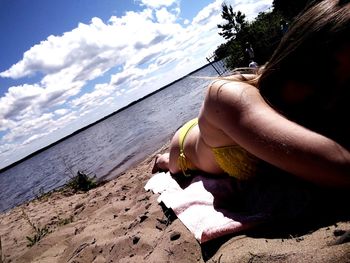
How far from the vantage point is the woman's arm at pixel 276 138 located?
152cm

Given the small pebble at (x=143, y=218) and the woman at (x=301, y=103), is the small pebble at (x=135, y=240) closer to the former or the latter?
the small pebble at (x=143, y=218)

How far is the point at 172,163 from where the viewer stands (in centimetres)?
369

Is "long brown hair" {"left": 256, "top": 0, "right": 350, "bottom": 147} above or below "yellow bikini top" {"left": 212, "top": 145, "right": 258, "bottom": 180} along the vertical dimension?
above

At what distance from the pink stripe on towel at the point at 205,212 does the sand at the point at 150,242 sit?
59 millimetres

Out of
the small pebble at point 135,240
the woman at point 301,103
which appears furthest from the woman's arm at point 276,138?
the small pebble at point 135,240

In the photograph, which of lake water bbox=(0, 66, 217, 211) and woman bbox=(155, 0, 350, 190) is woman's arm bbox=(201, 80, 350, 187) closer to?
woman bbox=(155, 0, 350, 190)

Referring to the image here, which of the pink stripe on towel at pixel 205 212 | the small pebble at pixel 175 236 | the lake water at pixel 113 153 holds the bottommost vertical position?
the lake water at pixel 113 153

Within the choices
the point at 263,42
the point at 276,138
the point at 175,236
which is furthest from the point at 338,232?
the point at 263,42

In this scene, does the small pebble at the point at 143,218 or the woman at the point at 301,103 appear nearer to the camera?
→ the woman at the point at 301,103

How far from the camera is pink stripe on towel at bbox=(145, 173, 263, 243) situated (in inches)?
75.3

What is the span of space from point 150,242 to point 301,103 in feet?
5.40

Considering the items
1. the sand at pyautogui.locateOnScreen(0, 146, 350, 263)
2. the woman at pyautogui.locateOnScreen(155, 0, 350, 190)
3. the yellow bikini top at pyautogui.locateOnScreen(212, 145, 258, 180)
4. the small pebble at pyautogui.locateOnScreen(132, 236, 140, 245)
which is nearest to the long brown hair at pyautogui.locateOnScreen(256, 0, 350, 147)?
the woman at pyautogui.locateOnScreen(155, 0, 350, 190)

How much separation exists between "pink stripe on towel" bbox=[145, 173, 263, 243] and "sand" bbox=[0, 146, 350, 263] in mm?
59

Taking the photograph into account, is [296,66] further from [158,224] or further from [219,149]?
[158,224]
